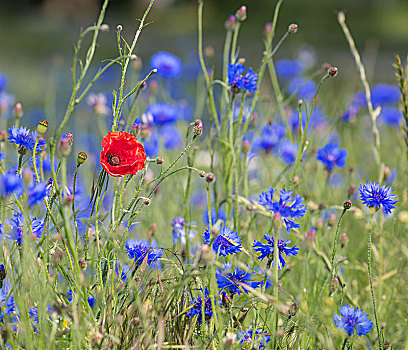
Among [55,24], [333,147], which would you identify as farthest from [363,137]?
[55,24]

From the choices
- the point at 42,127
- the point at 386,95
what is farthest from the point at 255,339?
the point at 386,95

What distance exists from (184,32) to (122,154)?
1048 cm

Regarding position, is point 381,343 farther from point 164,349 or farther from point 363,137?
point 363,137

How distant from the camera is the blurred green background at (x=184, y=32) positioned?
663 cm

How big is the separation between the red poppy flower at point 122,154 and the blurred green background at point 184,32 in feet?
13.9

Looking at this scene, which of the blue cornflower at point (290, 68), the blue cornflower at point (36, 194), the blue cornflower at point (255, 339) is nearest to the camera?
the blue cornflower at point (36, 194)

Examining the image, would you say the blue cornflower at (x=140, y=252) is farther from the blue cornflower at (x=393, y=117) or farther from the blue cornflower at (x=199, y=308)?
the blue cornflower at (x=393, y=117)

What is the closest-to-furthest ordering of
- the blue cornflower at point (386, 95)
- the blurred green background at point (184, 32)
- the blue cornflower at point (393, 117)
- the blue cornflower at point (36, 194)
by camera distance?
the blue cornflower at point (36, 194) < the blue cornflower at point (393, 117) < the blue cornflower at point (386, 95) < the blurred green background at point (184, 32)

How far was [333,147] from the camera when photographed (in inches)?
61.4

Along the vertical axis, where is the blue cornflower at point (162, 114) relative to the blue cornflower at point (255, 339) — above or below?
above

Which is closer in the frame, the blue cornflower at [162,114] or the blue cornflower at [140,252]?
the blue cornflower at [140,252]

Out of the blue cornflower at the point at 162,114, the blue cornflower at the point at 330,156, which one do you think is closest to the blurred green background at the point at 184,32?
the blue cornflower at the point at 162,114

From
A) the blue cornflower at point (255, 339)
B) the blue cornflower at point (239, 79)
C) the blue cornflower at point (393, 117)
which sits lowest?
the blue cornflower at point (255, 339)

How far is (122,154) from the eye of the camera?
3.00 feet
